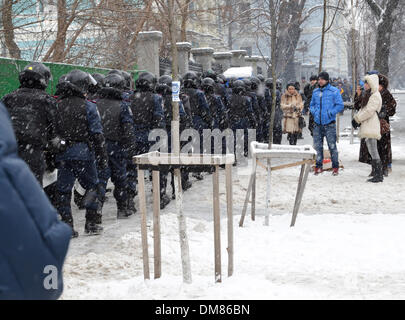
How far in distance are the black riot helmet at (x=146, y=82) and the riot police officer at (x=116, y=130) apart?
2.38ft

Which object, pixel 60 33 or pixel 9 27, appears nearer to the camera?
pixel 9 27

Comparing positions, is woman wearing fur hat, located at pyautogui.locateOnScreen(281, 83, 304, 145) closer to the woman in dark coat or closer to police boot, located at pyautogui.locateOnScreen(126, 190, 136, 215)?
the woman in dark coat

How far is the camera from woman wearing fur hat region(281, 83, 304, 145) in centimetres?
1520

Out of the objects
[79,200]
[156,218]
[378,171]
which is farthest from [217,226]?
[378,171]

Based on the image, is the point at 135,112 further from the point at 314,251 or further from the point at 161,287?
the point at 161,287

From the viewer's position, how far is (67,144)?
248 inches

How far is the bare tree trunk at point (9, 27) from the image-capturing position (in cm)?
1155

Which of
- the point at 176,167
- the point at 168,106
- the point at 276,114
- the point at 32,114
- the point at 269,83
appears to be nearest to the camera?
the point at 176,167

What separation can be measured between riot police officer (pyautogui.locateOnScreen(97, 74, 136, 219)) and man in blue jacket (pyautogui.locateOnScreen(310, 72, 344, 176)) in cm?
444

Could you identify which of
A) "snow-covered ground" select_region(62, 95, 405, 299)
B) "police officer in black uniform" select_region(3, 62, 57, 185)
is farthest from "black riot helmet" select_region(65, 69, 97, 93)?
"snow-covered ground" select_region(62, 95, 405, 299)

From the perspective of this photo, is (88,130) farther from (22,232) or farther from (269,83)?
(269,83)

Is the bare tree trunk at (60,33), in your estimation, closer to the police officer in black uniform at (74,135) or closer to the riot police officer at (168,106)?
the riot police officer at (168,106)

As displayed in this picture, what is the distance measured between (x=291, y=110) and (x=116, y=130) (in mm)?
8730

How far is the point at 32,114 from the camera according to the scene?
18.2ft
